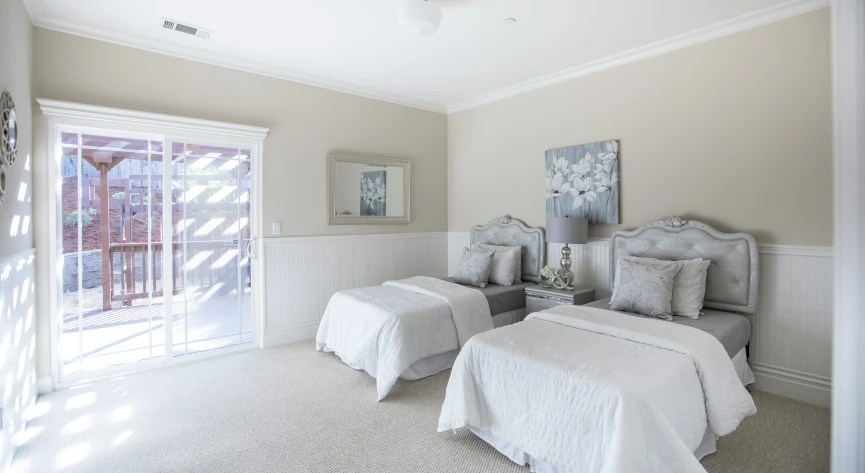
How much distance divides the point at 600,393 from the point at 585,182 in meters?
2.63

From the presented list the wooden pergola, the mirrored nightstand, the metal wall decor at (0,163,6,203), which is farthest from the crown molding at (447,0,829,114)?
the metal wall decor at (0,163,6,203)

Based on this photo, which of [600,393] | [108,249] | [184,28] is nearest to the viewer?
[600,393]

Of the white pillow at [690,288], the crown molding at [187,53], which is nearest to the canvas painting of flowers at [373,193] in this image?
the crown molding at [187,53]

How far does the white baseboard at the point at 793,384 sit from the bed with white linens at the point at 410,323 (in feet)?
6.14

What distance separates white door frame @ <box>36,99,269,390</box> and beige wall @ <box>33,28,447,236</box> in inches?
3.9

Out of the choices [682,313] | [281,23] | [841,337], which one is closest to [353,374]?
[682,313]

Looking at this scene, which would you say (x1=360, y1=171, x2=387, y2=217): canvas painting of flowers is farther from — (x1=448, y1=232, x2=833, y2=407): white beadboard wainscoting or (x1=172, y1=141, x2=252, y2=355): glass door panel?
(x1=448, y1=232, x2=833, y2=407): white beadboard wainscoting

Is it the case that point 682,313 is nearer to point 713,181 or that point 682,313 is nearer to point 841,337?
point 713,181

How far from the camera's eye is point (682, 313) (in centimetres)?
296

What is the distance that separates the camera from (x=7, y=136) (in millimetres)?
2273

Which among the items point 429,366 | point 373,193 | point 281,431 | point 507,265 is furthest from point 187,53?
point 507,265

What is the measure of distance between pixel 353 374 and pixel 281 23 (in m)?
2.78

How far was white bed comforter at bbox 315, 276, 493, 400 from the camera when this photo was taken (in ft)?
10.1

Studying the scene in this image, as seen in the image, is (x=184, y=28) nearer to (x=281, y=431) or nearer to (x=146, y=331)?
(x=146, y=331)
